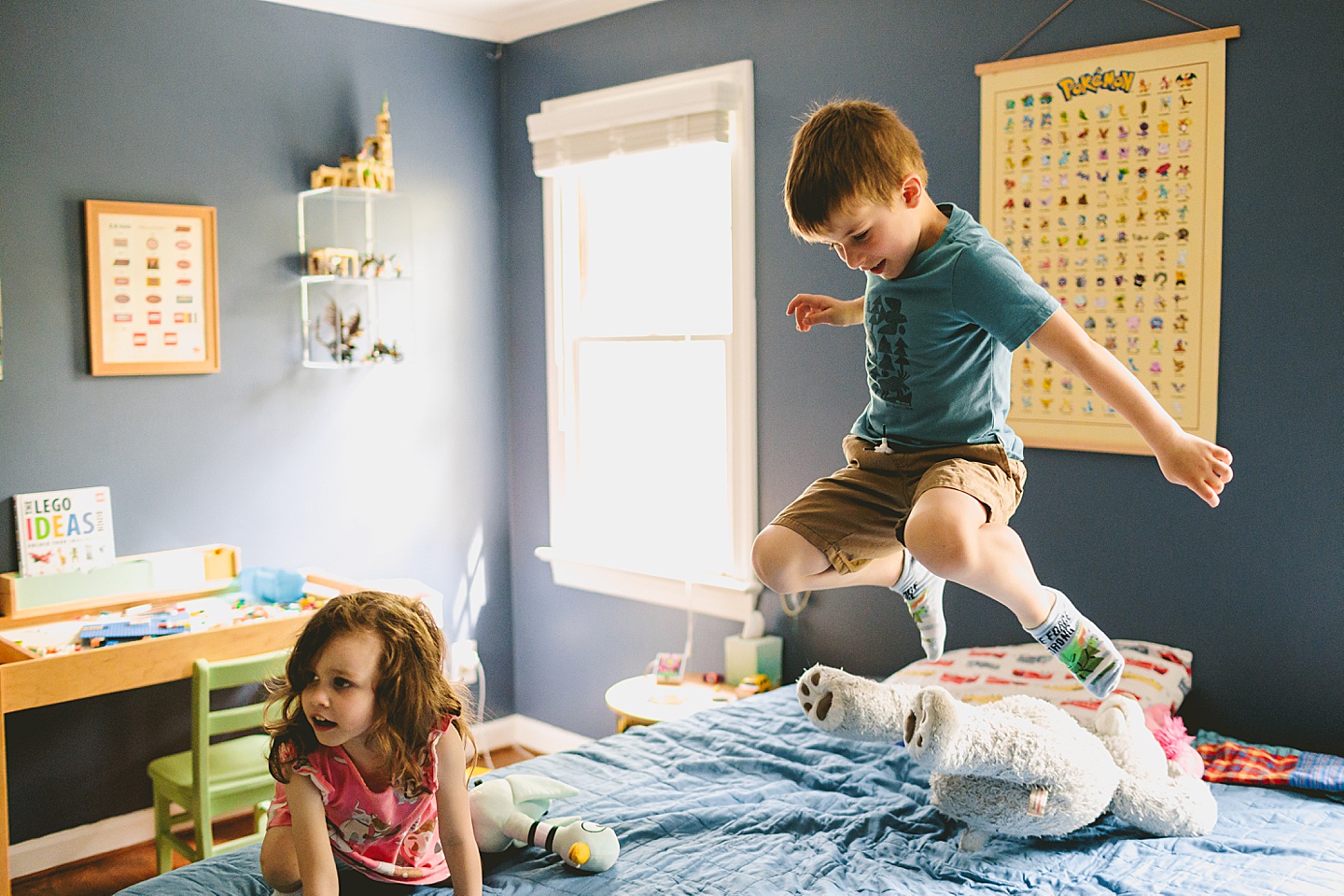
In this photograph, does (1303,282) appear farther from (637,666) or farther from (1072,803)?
(637,666)

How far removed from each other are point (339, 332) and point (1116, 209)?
2.50m

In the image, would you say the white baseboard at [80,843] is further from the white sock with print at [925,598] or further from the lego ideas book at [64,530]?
the white sock with print at [925,598]

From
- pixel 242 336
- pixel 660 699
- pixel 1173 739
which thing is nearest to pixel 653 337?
pixel 660 699

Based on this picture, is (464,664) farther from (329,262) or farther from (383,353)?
(329,262)

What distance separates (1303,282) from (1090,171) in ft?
1.85

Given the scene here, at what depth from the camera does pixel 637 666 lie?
403cm

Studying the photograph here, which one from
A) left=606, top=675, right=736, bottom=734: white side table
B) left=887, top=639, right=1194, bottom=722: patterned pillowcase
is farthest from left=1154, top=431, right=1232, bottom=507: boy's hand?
left=606, top=675, right=736, bottom=734: white side table

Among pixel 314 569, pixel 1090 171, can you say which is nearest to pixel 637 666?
pixel 314 569

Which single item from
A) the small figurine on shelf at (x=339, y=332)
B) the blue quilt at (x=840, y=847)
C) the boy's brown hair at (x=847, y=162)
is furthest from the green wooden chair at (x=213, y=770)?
the boy's brown hair at (x=847, y=162)

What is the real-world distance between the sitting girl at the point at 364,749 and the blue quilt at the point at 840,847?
0.49ft

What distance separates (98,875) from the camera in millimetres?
3297

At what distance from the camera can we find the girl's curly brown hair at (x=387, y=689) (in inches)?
69.5

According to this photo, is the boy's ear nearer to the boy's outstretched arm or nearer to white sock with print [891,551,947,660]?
the boy's outstretched arm

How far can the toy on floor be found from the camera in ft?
6.59
